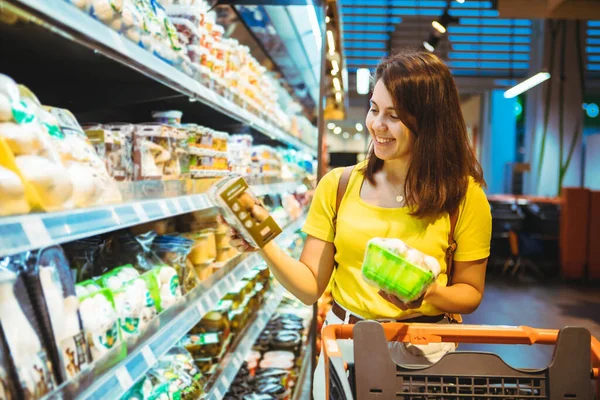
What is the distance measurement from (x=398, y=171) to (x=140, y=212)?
690 mm

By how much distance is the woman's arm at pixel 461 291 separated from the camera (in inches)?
54.1

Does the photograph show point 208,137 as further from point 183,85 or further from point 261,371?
point 261,371

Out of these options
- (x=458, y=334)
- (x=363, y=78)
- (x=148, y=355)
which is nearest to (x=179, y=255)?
(x=148, y=355)

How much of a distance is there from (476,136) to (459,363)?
47.0 feet

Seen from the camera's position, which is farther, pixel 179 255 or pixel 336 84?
pixel 336 84

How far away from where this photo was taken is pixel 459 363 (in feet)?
3.23

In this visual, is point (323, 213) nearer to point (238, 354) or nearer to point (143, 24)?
point (143, 24)

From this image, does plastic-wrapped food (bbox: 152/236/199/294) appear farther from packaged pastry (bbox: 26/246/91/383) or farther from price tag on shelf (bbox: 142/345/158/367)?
packaged pastry (bbox: 26/246/91/383)

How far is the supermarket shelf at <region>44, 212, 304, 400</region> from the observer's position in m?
1.01

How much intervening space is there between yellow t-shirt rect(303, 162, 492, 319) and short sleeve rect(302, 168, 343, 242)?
4 cm

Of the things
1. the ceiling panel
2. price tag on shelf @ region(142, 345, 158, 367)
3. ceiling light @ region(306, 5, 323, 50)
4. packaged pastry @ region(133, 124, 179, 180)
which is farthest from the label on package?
the ceiling panel

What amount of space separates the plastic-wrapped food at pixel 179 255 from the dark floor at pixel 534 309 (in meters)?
2.75

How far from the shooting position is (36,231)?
0.85 metres

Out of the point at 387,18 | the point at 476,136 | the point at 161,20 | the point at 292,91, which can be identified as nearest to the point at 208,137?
the point at 161,20
